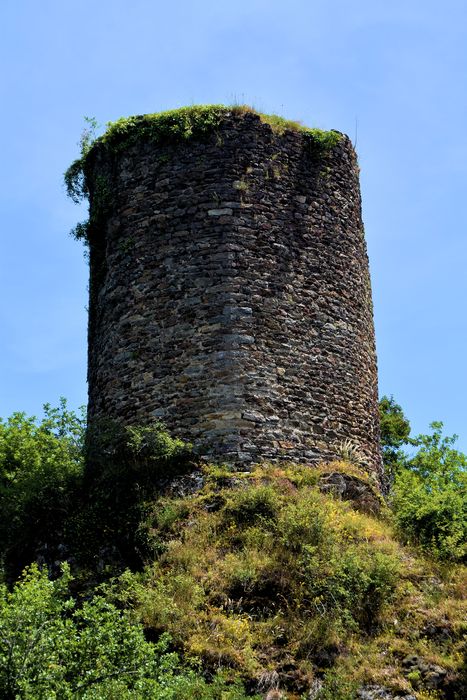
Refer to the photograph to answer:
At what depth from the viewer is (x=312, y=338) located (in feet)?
49.8

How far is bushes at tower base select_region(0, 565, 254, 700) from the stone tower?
4770mm

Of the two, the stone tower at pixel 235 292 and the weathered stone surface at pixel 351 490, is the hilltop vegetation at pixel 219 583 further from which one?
the stone tower at pixel 235 292

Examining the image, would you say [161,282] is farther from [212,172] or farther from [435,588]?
→ [435,588]

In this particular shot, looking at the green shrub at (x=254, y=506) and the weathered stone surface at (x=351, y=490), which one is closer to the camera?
the green shrub at (x=254, y=506)

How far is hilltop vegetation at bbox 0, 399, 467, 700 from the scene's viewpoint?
30.0 feet

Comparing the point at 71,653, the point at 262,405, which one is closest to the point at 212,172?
the point at 262,405

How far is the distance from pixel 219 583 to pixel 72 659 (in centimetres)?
304

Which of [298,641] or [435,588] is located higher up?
[435,588]

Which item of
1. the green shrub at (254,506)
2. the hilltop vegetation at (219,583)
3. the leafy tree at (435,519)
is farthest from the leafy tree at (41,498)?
the leafy tree at (435,519)

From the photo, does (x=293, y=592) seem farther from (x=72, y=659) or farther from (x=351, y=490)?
(x=72, y=659)

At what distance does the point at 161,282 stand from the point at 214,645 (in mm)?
6132

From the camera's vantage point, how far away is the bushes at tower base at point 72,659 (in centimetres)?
863

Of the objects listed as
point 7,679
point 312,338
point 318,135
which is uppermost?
point 318,135

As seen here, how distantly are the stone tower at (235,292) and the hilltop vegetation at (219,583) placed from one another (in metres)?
0.66
